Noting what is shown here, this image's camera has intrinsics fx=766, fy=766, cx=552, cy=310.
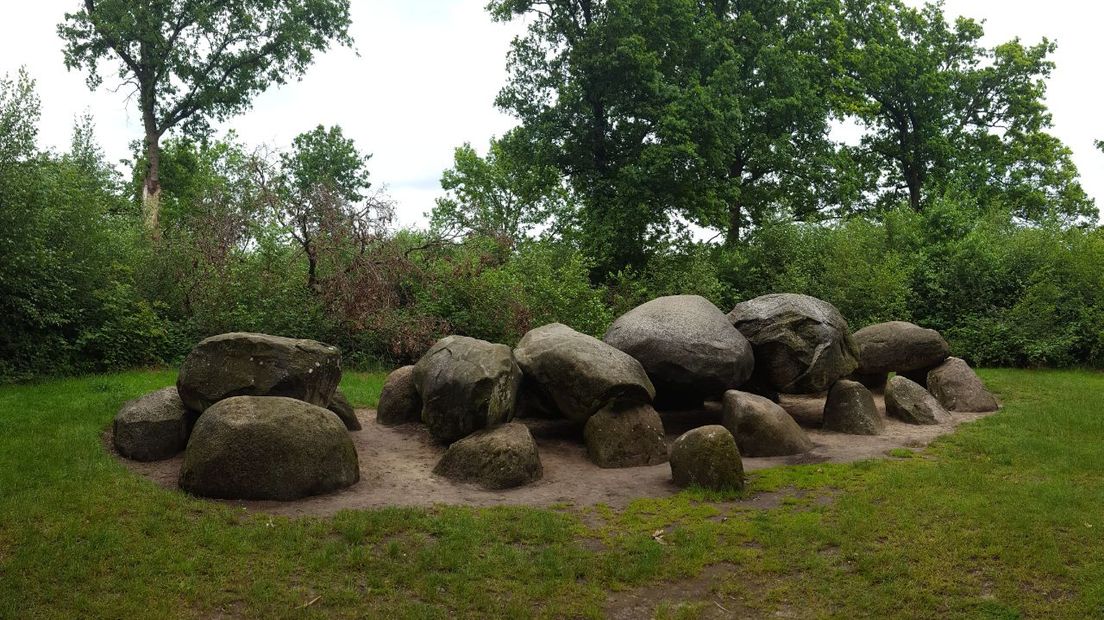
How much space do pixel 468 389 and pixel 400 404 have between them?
2.79 metres

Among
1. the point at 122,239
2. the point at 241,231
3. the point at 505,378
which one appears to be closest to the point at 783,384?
the point at 505,378

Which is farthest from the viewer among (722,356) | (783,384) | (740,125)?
(740,125)

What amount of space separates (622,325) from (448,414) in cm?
349

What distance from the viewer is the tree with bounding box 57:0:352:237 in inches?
979

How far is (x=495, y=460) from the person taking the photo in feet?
32.1

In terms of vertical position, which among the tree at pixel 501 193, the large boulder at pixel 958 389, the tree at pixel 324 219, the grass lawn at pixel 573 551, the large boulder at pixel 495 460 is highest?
the tree at pixel 501 193

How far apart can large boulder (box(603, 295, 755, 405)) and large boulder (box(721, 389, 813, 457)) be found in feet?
2.65

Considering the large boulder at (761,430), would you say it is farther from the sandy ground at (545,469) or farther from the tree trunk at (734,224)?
the tree trunk at (734,224)

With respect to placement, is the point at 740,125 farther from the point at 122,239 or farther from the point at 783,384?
the point at 122,239

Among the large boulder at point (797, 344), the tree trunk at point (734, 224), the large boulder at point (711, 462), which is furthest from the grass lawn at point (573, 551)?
the tree trunk at point (734, 224)

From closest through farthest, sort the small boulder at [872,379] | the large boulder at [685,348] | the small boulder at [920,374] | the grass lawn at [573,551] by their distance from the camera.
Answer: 1. the grass lawn at [573,551]
2. the large boulder at [685,348]
3. the small boulder at [920,374]
4. the small boulder at [872,379]

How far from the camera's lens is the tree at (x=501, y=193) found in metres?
22.1

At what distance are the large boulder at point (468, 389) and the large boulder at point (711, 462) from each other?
8.57ft

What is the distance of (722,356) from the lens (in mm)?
12164
